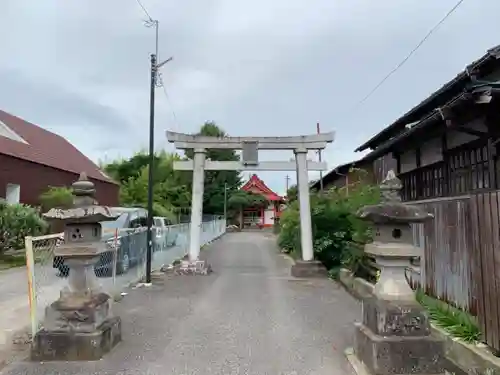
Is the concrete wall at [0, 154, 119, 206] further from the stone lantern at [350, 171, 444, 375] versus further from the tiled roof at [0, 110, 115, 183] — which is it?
the stone lantern at [350, 171, 444, 375]

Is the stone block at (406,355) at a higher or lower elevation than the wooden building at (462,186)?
lower

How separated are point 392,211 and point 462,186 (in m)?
4.85

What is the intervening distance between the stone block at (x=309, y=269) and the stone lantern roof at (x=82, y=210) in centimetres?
821

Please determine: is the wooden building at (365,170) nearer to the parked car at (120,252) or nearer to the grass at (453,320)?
the parked car at (120,252)

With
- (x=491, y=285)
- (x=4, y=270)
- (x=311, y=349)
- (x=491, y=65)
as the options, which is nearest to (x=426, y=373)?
(x=491, y=285)

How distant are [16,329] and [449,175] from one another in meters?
8.66

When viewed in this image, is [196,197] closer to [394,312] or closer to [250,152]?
[250,152]

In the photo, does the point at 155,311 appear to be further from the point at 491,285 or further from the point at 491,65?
the point at 491,65

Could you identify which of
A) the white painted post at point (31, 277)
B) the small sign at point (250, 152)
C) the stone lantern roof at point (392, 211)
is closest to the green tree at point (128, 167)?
the small sign at point (250, 152)

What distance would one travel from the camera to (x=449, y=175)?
32.6 feet

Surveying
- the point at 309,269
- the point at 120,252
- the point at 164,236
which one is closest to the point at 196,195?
the point at 164,236

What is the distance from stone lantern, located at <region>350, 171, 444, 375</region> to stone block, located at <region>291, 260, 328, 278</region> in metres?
7.65

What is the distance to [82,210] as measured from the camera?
585 centimetres

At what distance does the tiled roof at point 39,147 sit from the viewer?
22805mm
